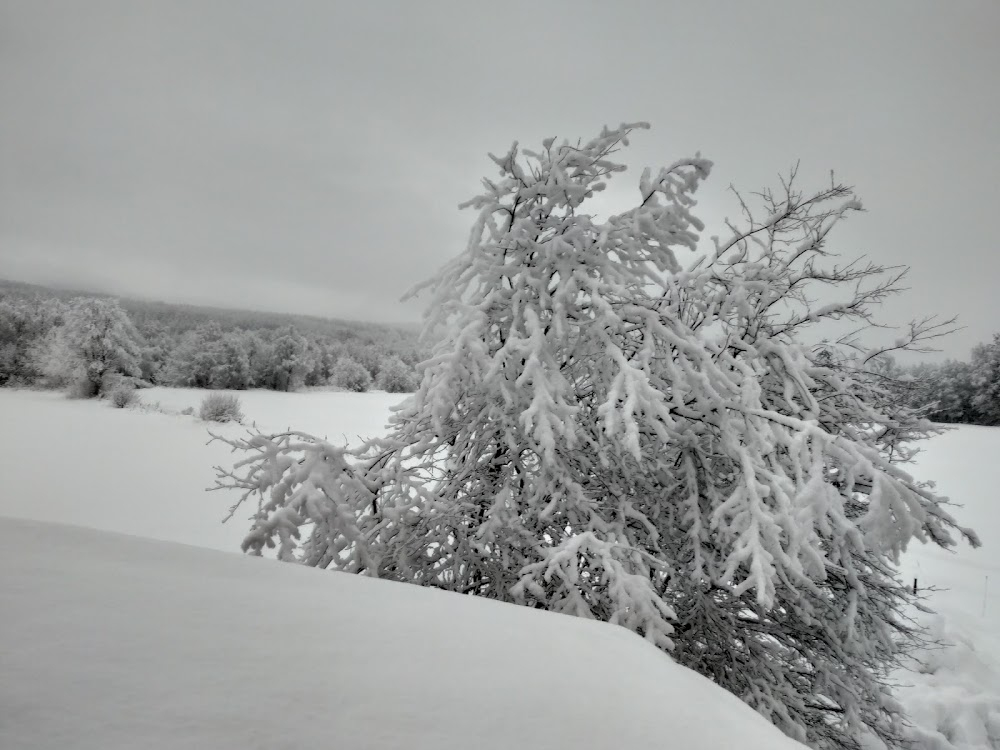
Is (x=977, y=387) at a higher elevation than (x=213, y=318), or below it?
higher

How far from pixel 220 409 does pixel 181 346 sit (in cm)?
231

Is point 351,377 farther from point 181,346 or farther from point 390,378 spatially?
point 181,346

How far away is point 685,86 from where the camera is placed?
147 feet

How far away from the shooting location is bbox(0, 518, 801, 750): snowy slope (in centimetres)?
71

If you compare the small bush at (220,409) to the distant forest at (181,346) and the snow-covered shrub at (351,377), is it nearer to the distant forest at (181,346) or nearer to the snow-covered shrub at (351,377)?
the distant forest at (181,346)

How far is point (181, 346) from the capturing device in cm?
1397

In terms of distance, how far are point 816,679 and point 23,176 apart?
14.9m

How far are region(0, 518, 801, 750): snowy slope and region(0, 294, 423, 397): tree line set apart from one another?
245cm

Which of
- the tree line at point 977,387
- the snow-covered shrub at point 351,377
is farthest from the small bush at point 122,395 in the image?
the tree line at point 977,387

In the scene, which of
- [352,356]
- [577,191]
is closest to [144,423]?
[352,356]

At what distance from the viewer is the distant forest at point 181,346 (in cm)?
870

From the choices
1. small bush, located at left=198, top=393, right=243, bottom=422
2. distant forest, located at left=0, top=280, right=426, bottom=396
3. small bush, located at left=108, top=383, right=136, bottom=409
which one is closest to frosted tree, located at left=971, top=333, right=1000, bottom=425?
distant forest, located at left=0, top=280, right=426, bottom=396

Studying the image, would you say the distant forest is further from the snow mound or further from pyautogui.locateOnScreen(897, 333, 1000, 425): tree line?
pyautogui.locateOnScreen(897, 333, 1000, 425): tree line

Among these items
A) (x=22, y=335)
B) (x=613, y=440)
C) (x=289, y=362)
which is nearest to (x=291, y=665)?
(x=613, y=440)
